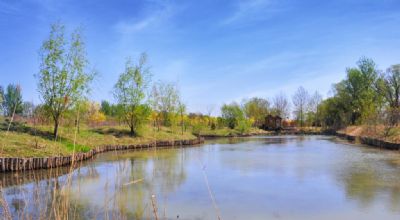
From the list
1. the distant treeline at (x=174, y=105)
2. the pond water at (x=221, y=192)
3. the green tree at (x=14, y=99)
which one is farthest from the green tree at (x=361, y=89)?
the green tree at (x=14, y=99)

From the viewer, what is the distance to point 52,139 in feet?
61.6

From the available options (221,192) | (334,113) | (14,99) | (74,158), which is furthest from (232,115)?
(14,99)

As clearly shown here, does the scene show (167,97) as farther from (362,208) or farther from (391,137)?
(362,208)

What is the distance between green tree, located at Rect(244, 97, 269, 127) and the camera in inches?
2435

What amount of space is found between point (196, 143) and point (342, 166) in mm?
18274

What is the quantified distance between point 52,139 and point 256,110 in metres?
46.9

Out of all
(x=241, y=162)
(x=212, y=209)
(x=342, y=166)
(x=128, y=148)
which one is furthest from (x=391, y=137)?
(x=212, y=209)

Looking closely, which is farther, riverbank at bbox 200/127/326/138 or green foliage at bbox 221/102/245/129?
green foliage at bbox 221/102/245/129

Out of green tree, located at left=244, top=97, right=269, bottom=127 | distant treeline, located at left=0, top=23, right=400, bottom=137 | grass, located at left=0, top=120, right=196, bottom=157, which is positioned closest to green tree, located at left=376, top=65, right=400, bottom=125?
distant treeline, located at left=0, top=23, right=400, bottom=137

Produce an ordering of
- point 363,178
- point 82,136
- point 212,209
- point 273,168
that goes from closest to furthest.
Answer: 1. point 212,209
2. point 363,178
3. point 273,168
4. point 82,136

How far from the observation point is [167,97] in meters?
37.7

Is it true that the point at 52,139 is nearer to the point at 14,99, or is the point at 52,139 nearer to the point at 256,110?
the point at 14,99

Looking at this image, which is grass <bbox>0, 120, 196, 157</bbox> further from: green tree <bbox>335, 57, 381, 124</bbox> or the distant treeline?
green tree <bbox>335, 57, 381, 124</bbox>

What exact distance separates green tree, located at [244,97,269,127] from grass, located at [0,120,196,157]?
31994 millimetres
